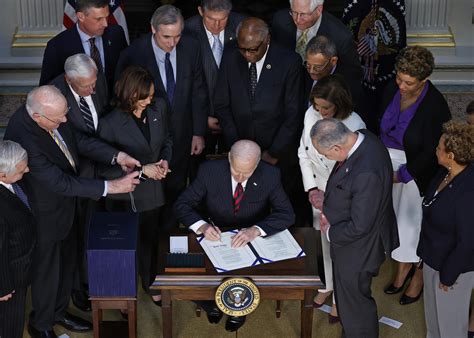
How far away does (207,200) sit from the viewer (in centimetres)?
510

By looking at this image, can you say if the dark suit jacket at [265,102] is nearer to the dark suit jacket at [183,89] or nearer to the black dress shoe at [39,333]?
the dark suit jacket at [183,89]

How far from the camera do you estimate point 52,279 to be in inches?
200

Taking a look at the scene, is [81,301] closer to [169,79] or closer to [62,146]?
[62,146]

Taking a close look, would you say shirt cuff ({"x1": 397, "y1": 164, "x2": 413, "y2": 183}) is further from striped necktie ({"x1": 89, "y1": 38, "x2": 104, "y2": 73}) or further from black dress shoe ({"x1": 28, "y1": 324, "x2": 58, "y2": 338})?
black dress shoe ({"x1": 28, "y1": 324, "x2": 58, "y2": 338})

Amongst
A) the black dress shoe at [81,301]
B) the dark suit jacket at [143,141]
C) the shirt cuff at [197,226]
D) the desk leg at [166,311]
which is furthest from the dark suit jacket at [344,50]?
the black dress shoe at [81,301]

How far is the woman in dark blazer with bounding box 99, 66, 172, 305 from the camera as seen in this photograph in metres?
5.00

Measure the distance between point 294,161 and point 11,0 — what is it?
10.2 ft

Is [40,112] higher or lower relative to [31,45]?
higher

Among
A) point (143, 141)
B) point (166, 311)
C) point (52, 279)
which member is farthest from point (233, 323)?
point (143, 141)

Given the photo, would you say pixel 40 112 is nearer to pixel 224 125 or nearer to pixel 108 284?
pixel 108 284

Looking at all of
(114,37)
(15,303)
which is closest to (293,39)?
(114,37)

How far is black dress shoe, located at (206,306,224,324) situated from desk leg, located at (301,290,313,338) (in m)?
0.67

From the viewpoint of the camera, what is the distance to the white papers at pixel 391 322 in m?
5.50

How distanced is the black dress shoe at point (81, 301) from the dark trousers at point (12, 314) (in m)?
0.79
